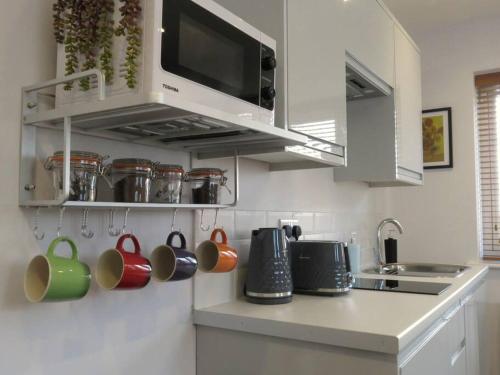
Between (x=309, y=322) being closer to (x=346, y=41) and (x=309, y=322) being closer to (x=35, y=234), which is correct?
(x=35, y=234)

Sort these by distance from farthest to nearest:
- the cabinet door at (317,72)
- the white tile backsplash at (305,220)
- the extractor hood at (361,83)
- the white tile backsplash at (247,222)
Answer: the white tile backsplash at (305,220), the extractor hood at (361,83), the white tile backsplash at (247,222), the cabinet door at (317,72)

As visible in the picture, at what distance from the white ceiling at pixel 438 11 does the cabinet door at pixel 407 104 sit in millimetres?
314

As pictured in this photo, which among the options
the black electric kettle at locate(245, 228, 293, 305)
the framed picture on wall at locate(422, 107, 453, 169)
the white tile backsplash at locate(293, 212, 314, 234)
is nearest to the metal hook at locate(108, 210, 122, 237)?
the black electric kettle at locate(245, 228, 293, 305)

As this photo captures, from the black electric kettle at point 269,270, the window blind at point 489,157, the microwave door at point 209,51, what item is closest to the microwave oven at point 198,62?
the microwave door at point 209,51

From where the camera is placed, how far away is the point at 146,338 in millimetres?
1260

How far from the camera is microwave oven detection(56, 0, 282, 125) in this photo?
34.7 inches

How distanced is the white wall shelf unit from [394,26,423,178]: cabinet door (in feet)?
4.39

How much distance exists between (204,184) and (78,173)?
1.31 feet

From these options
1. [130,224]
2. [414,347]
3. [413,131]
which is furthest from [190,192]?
[413,131]

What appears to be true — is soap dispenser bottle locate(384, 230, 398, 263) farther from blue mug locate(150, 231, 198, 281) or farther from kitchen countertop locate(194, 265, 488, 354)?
blue mug locate(150, 231, 198, 281)

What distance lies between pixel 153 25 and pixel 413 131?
2067mm

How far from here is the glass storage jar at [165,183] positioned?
1.15m

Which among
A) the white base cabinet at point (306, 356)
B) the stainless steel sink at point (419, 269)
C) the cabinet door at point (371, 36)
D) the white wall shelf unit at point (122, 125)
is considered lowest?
the white base cabinet at point (306, 356)

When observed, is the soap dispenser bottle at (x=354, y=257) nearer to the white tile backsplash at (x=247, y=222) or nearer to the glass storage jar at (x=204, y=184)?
the white tile backsplash at (x=247, y=222)
